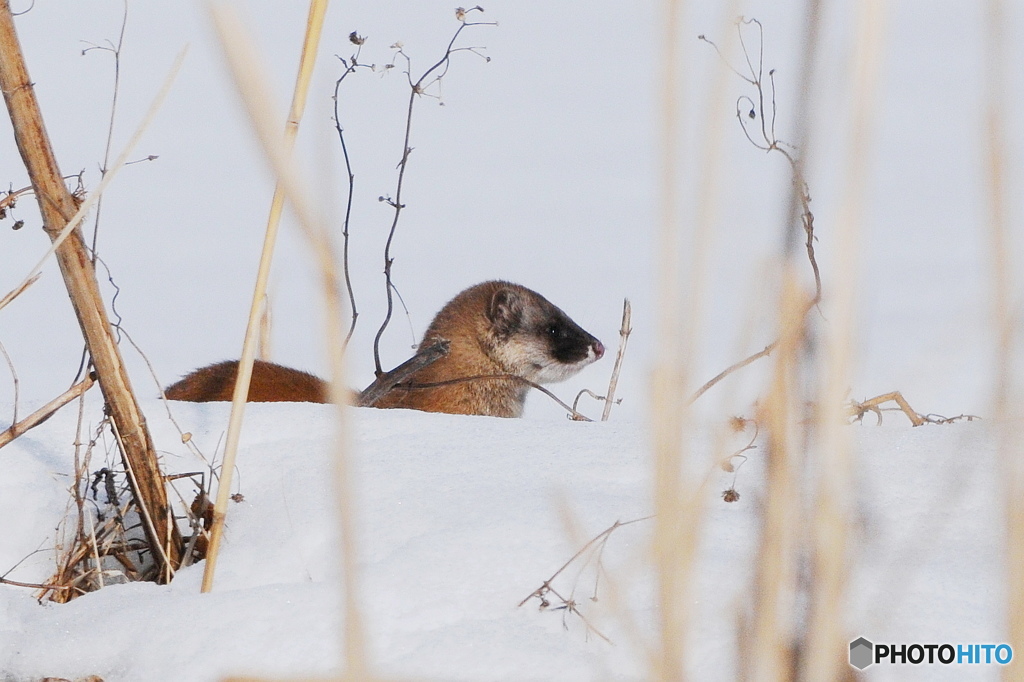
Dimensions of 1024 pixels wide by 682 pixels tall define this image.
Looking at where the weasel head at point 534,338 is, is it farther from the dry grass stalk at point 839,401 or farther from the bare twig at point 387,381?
the dry grass stalk at point 839,401

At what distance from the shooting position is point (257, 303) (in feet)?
5.55

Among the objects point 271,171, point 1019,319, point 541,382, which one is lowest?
point 541,382

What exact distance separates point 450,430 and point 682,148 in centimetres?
175

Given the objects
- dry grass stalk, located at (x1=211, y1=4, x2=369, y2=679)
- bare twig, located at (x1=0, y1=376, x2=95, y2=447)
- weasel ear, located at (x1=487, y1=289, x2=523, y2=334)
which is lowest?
bare twig, located at (x1=0, y1=376, x2=95, y2=447)

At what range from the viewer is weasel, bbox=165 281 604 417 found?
5965 millimetres

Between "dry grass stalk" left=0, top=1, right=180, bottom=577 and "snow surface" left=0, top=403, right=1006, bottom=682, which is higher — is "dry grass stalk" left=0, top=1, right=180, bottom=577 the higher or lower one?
the higher one

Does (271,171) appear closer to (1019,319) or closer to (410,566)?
(1019,319)

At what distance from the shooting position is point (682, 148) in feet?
2.67

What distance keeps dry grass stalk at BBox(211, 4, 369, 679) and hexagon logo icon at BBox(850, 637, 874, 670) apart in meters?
0.82

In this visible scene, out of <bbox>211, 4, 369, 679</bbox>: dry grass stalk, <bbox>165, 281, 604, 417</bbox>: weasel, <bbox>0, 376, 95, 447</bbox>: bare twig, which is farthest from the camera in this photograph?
<bbox>165, 281, 604, 417</bbox>: weasel

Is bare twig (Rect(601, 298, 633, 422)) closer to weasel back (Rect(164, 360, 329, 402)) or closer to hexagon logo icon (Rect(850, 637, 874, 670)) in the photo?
weasel back (Rect(164, 360, 329, 402))

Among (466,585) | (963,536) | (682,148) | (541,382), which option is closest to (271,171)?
(682,148)

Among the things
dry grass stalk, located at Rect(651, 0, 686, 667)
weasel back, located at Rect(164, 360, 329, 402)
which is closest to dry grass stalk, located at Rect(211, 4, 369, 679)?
dry grass stalk, located at Rect(651, 0, 686, 667)

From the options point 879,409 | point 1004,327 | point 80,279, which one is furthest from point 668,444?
point 879,409
